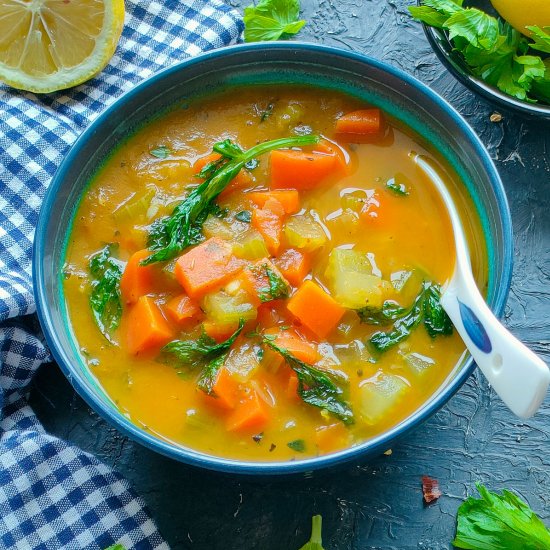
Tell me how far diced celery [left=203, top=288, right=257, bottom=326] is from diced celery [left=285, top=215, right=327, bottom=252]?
0.24 metres

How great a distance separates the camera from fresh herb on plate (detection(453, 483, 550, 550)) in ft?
9.17

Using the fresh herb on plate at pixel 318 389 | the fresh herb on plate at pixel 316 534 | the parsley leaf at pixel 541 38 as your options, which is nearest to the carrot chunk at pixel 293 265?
the fresh herb on plate at pixel 318 389

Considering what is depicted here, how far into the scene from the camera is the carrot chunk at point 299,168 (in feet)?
9.53

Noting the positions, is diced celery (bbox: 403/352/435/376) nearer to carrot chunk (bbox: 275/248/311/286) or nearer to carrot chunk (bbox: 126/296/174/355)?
carrot chunk (bbox: 275/248/311/286)

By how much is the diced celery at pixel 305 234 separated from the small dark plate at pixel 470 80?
2.62ft

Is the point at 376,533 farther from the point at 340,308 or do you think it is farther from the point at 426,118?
the point at 426,118

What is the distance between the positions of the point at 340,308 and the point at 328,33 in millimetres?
1244

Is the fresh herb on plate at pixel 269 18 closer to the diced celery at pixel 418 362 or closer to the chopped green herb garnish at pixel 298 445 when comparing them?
the diced celery at pixel 418 362

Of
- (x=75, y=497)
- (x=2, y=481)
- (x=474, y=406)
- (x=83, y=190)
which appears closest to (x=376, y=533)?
(x=474, y=406)

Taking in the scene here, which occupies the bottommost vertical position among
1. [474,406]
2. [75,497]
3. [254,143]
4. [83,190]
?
[75,497]

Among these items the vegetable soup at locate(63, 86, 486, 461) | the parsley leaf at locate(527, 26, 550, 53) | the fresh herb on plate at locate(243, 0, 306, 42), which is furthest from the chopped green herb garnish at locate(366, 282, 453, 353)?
the fresh herb on plate at locate(243, 0, 306, 42)

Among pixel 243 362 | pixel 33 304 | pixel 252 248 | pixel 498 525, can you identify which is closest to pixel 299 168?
pixel 252 248

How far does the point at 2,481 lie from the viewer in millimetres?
2988

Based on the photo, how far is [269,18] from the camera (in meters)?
3.36
